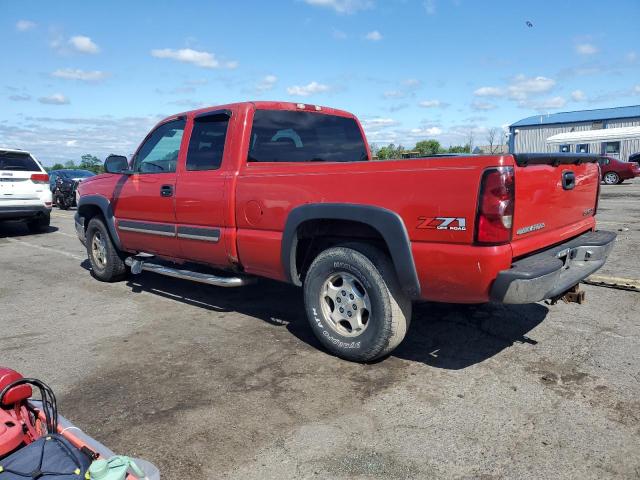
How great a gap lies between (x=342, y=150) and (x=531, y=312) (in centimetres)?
238

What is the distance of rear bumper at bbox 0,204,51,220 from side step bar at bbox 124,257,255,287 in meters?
6.38

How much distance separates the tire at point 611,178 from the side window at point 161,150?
72.2 feet

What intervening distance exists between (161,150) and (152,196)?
0.55 metres

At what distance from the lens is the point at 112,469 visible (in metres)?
1.71

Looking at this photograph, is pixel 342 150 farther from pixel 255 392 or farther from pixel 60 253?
pixel 60 253

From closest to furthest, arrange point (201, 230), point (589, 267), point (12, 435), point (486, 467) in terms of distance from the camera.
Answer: point (12, 435) < point (486, 467) < point (589, 267) < point (201, 230)

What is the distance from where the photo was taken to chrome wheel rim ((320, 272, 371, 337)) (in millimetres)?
3617

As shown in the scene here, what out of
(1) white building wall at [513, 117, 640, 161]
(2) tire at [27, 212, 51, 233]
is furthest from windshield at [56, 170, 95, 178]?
(1) white building wall at [513, 117, 640, 161]

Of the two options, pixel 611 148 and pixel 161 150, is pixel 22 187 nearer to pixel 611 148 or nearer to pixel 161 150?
pixel 161 150

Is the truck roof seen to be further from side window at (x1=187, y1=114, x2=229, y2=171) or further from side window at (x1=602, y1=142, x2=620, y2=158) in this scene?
side window at (x1=602, y1=142, x2=620, y2=158)

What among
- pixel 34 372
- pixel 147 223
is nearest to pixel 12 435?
pixel 34 372

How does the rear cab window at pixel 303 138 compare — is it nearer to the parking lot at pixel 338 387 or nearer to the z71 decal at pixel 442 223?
the parking lot at pixel 338 387

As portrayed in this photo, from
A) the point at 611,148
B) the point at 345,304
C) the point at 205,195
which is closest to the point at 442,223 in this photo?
the point at 345,304

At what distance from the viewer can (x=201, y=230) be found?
15.1 feet
